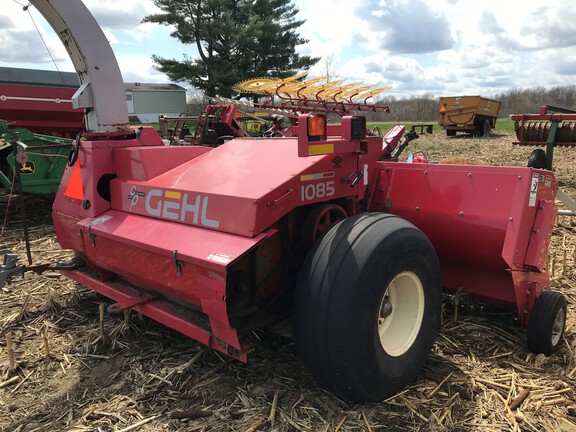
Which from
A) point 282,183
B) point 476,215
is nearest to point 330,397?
point 282,183

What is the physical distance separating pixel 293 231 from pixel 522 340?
68.8 inches

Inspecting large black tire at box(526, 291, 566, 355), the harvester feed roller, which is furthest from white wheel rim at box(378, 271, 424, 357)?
the harvester feed roller

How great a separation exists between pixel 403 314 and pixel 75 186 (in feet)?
8.40

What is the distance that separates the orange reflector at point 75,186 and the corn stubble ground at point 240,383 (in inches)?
34.8

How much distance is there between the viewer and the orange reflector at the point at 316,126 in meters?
2.47

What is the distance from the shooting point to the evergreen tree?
26.7 metres

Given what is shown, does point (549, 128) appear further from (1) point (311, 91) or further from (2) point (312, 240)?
(2) point (312, 240)

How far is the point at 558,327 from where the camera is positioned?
3109 millimetres

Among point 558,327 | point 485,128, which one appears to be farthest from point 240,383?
point 485,128

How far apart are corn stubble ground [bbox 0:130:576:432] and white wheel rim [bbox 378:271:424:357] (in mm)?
277

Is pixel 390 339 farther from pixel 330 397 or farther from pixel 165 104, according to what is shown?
pixel 165 104

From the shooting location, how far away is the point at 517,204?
2918mm

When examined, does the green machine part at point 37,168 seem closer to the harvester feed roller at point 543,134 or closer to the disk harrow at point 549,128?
the disk harrow at point 549,128

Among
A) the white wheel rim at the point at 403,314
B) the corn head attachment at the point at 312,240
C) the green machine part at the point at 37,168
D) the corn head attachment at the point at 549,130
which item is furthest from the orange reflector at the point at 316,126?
the corn head attachment at the point at 549,130
